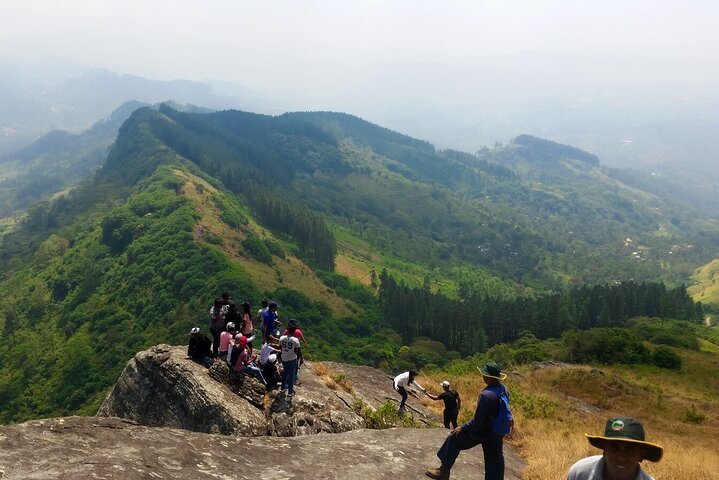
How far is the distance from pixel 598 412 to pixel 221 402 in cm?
2994

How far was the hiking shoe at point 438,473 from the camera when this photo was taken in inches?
446

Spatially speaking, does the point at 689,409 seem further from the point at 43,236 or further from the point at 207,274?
the point at 43,236

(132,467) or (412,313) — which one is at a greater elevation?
(132,467)

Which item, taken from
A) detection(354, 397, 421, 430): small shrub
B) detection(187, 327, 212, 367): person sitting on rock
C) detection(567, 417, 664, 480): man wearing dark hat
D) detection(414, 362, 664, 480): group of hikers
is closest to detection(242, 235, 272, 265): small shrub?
detection(187, 327, 212, 367): person sitting on rock

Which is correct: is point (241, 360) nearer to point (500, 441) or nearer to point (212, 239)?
point (500, 441)

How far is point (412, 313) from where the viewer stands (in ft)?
443

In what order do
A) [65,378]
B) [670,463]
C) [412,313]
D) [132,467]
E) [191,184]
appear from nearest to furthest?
1. [132,467]
2. [670,463]
3. [65,378]
4. [412,313]
5. [191,184]

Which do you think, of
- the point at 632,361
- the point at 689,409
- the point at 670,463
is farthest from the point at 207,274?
the point at 670,463

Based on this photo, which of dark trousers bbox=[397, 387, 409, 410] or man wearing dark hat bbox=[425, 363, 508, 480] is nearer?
man wearing dark hat bbox=[425, 363, 508, 480]

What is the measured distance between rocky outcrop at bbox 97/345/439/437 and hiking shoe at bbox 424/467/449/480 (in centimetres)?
552

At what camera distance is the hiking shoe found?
446 inches

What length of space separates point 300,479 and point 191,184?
182 m

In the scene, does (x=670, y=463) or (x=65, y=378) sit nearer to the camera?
(x=670, y=463)

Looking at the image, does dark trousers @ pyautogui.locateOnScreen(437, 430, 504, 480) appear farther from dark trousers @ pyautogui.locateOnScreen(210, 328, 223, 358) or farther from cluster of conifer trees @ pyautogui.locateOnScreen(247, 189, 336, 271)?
cluster of conifer trees @ pyautogui.locateOnScreen(247, 189, 336, 271)
